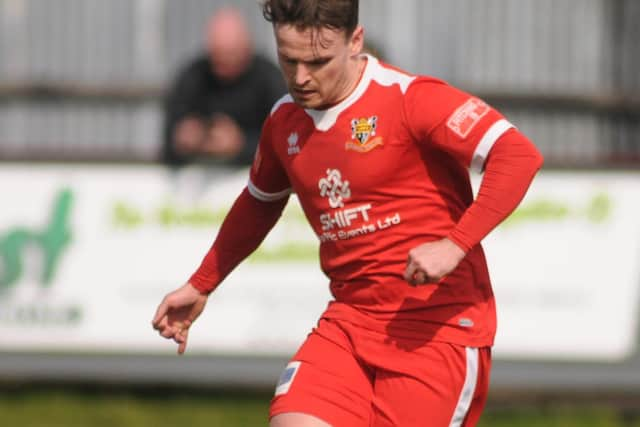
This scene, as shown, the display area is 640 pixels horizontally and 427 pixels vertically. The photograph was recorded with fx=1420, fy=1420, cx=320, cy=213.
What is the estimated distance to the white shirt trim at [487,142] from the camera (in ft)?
15.1

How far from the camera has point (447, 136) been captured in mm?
4629

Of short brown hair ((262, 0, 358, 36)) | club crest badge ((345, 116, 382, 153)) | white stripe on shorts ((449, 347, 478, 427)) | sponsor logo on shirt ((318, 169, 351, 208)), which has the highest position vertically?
short brown hair ((262, 0, 358, 36))

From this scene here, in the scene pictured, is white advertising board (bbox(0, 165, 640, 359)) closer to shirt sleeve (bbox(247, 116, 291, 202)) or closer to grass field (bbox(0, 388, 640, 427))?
grass field (bbox(0, 388, 640, 427))

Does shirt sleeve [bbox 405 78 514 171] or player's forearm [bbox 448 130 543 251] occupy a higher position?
shirt sleeve [bbox 405 78 514 171]

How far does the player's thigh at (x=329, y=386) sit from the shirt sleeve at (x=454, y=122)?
2.49 ft

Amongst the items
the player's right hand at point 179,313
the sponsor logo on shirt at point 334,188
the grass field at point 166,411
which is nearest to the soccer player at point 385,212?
the sponsor logo on shirt at point 334,188

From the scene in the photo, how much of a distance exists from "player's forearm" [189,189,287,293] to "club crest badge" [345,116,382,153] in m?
0.62

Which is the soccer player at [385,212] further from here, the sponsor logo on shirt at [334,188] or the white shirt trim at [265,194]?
the white shirt trim at [265,194]

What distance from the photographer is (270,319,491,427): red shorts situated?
15.4 feet

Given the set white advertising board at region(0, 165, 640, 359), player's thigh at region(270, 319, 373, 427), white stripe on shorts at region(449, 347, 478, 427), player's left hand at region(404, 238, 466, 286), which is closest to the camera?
player's left hand at region(404, 238, 466, 286)

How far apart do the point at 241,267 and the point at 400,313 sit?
171 inches

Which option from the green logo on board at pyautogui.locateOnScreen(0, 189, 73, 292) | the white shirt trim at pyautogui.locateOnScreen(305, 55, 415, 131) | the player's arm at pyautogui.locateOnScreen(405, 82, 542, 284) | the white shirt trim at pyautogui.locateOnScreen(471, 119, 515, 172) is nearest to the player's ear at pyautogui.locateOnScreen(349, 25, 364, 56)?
the white shirt trim at pyautogui.locateOnScreen(305, 55, 415, 131)

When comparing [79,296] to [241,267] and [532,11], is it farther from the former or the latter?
[532,11]

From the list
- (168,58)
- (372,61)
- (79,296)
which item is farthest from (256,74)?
(372,61)
